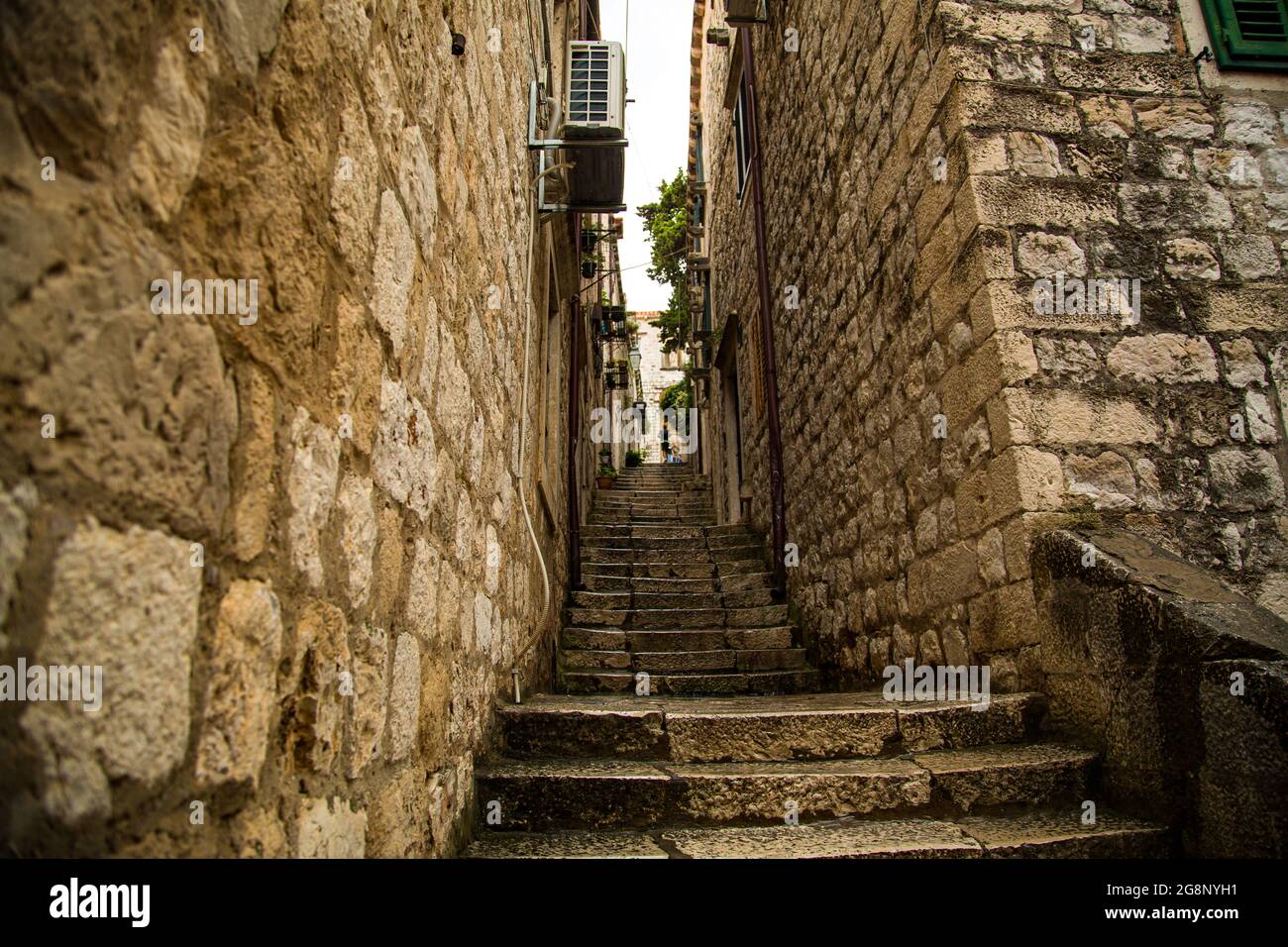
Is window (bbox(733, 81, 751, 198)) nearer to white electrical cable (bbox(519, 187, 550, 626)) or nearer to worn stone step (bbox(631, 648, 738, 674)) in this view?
white electrical cable (bbox(519, 187, 550, 626))

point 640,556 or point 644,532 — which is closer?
point 640,556

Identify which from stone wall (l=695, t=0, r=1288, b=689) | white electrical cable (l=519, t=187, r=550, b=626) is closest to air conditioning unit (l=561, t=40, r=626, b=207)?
white electrical cable (l=519, t=187, r=550, b=626)

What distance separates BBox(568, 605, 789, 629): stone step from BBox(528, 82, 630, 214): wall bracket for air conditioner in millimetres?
2736

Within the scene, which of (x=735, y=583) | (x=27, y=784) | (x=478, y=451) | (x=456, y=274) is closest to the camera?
(x=27, y=784)

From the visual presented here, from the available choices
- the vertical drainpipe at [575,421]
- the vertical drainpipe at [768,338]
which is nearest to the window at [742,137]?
the vertical drainpipe at [768,338]

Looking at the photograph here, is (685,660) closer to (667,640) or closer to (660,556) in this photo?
(667,640)

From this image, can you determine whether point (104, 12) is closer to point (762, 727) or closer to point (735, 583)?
point (762, 727)

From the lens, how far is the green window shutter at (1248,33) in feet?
10.5

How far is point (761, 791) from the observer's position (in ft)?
7.36

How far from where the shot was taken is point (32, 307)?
0.64m

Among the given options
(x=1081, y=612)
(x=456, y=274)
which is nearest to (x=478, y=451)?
(x=456, y=274)

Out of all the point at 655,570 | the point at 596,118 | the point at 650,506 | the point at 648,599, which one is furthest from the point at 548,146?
the point at 650,506

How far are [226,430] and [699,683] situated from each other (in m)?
3.76
